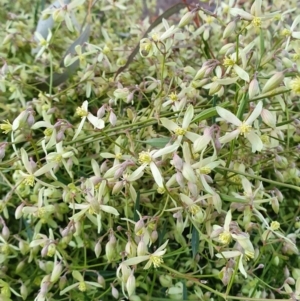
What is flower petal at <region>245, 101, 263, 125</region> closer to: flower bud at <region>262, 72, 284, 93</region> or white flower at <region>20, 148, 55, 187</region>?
flower bud at <region>262, 72, 284, 93</region>

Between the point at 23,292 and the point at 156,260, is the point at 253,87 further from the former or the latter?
the point at 23,292

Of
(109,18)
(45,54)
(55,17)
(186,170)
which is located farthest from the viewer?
(109,18)

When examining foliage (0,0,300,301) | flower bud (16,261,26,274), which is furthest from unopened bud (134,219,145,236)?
flower bud (16,261,26,274)

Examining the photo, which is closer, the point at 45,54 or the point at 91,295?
the point at 91,295

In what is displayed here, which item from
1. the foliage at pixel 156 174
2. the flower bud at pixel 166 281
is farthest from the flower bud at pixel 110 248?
the flower bud at pixel 166 281

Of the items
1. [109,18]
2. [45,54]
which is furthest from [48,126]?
[109,18]

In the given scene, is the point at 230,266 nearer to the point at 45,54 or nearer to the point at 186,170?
the point at 186,170

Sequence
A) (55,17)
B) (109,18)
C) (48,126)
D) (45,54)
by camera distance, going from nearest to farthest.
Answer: (48,126) < (55,17) < (45,54) < (109,18)

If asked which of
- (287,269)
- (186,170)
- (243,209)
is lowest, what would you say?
(287,269)

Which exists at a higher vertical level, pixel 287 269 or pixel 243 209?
pixel 243 209
